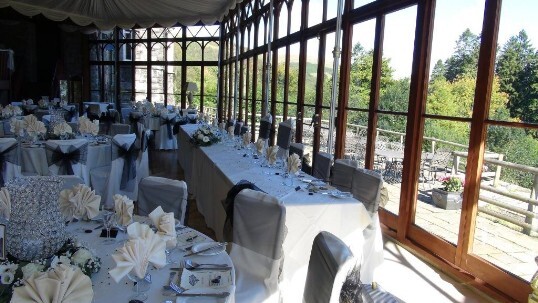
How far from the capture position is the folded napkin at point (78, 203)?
243 centimetres

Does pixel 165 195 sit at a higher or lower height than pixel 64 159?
higher

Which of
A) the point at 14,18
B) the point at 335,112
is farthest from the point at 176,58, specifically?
the point at 335,112

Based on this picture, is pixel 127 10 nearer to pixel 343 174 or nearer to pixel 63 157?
pixel 63 157

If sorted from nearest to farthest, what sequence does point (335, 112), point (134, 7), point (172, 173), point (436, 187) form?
1. point (436, 187)
2. point (335, 112)
3. point (172, 173)
4. point (134, 7)

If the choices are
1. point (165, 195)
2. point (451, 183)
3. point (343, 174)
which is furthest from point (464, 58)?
point (165, 195)

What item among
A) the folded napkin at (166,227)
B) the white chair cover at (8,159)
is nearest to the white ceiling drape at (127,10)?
the white chair cover at (8,159)

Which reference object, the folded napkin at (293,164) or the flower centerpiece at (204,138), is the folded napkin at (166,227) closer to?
the folded napkin at (293,164)

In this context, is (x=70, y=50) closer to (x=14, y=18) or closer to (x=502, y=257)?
(x=14, y=18)

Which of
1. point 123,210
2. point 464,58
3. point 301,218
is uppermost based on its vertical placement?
point 464,58

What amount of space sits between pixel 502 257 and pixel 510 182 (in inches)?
25.2

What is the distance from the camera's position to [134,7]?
38.7ft

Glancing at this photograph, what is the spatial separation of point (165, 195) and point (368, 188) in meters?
1.73

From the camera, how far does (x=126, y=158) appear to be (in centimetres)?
568

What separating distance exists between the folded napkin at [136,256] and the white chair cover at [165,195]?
121cm
